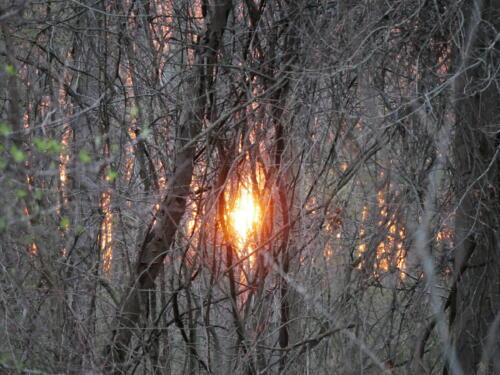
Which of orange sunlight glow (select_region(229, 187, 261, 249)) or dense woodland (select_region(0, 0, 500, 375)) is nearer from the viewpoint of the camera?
dense woodland (select_region(0, 0, 500, 375))

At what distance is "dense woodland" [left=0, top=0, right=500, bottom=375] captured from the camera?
3818 mm

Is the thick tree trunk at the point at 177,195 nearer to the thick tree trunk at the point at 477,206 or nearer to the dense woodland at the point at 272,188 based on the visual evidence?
the dense woodland at the point at 272,188

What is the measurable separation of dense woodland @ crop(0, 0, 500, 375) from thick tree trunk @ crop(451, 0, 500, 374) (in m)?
0.01

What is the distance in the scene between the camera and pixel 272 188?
13.4 feet

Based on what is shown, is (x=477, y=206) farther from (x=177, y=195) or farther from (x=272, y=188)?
(x=177, y=195)

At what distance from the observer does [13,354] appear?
11.1 ft

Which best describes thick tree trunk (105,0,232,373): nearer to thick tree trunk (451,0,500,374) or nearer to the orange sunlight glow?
the orange sunlight glow

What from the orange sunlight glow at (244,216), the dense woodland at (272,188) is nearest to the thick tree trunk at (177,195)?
the dense woodland at (272,188)

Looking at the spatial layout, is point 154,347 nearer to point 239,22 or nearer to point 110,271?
point 110,271

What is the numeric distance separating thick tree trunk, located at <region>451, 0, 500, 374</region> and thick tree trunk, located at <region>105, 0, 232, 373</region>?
5.04 ft

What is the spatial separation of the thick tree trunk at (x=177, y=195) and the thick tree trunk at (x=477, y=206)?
5.04 ft

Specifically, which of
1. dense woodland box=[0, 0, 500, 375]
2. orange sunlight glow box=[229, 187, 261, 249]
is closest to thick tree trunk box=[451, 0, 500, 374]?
dense woodland box=[0, 0, 500, 375]

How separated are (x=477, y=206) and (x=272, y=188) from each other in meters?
1.16

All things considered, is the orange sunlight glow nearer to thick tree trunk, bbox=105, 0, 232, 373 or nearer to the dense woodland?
the dense woodland
